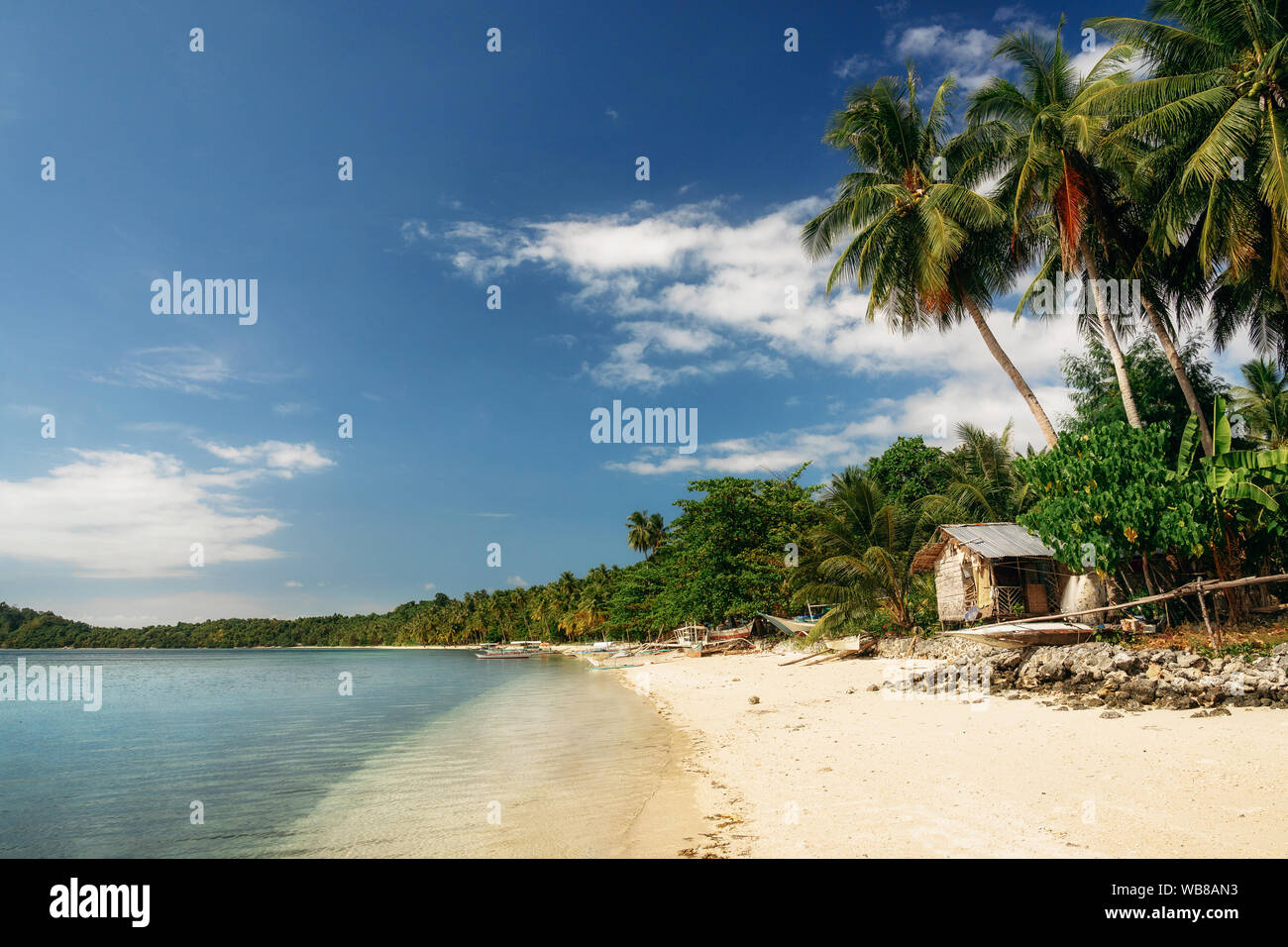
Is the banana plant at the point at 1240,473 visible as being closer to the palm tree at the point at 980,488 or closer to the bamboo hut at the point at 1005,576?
the bamboo hut at the point at 1005,576

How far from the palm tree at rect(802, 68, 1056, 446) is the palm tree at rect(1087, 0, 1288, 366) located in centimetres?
445

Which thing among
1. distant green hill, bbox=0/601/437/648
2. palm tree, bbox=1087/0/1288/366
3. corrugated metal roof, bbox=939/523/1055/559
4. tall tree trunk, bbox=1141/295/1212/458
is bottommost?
distant green hill, bbox=0/601/437/648

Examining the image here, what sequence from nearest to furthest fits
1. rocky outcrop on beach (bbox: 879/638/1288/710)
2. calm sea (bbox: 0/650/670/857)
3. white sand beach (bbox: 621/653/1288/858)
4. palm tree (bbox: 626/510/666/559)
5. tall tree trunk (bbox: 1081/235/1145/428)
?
white sand beach (bbox: 621/653/1288/858) → calm sea (bbox: 0/650/670/857) → rocky outcrop on beach (bbox: 879/638/1288/710) → tall tree trunk (bbox: 1081/235/1145/428) → palm tree (bbox: 626/510/666/559)

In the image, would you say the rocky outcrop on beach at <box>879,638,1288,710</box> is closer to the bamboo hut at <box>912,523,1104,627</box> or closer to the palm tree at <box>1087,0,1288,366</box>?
the bamboo hut at <box>912,523,1104,627</box>

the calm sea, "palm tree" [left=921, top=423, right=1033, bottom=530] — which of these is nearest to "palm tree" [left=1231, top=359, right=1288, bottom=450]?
"palm tree" [left=921, top=423, right=1033, bottom=530]

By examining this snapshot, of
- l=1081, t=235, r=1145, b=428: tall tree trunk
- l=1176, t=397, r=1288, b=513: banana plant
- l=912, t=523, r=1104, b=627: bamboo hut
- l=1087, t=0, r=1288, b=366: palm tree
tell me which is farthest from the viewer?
l=912, t=523, r=1104, b=627: bamboo hut

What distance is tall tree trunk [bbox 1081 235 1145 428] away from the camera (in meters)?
16.4

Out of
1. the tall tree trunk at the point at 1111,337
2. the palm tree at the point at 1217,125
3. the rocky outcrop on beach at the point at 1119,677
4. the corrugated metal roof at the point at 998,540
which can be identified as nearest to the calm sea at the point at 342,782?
the rocky outcrop on beach at the point at 1119,677

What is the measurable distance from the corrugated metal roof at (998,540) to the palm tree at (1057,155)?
14.8 feet

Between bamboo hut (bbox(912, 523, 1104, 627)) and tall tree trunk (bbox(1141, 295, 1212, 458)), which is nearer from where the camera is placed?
tall tree trunk (bbox(1141, 295, 1212, 458))

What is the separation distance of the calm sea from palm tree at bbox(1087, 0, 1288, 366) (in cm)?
1605

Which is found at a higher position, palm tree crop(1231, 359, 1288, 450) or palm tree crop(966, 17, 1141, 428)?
palm tree crop(966, 17, 1141, 428)

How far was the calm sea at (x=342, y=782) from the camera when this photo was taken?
26.0 feet
